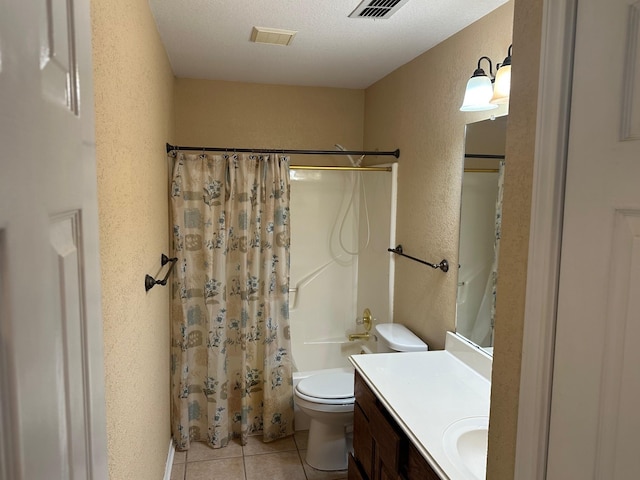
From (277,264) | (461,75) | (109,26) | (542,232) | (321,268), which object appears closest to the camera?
(542,232)

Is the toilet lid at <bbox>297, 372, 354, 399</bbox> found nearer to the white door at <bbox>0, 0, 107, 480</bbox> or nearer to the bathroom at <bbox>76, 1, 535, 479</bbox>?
the bathroom at <bbox>76, 1, 535, 479</bbox>

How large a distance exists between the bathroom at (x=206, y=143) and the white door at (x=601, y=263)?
0.44 ft

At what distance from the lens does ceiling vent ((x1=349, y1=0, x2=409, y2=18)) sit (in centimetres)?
186

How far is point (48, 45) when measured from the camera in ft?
1.80

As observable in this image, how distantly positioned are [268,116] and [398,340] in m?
1.97

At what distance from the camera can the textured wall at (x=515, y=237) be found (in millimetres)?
830

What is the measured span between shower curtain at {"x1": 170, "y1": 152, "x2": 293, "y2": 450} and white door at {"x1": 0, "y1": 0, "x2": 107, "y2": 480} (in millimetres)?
→ 2028

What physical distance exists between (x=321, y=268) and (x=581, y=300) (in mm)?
2924

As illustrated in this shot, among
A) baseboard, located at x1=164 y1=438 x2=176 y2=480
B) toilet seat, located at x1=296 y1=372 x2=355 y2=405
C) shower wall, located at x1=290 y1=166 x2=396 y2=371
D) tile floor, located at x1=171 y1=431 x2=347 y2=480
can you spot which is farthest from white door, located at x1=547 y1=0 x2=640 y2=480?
shower wall, located at x1=290 y1=166 x2=396 y2=371

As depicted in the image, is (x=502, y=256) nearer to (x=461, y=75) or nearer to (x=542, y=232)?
(x=542, y=232)

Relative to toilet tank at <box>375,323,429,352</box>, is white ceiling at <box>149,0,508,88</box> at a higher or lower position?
higher

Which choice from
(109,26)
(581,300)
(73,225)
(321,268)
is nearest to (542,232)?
(581,300)

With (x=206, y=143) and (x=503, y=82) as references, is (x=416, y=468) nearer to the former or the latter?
(x=503, y=82)

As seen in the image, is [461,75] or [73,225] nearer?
[73,225]
